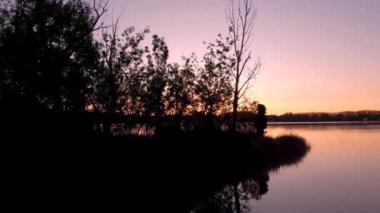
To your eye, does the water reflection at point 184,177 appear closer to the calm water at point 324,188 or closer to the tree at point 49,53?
the calm water at point 324,188

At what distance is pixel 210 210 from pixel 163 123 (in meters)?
21.0

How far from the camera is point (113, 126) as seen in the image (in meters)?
37.8

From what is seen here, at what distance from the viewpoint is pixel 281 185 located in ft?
97.2

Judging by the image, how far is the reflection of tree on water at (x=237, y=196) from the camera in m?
22.2

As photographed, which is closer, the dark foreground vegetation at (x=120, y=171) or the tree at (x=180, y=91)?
the dark foreground vegetation at (x=120, y=171)

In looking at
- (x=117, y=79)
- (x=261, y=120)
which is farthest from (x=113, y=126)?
(x=261, y=120)

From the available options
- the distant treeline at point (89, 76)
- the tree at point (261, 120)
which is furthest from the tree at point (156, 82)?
the tree at point (261, 120)

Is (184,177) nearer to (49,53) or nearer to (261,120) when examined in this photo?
(49,53)

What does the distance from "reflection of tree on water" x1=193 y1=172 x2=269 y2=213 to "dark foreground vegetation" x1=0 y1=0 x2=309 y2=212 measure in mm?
79

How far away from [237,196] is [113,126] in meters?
16.1

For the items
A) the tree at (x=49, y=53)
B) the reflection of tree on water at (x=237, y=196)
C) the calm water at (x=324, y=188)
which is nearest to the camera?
the calm water at (x=324, y=188)

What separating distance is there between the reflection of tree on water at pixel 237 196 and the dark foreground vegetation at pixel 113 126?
0.08 metres

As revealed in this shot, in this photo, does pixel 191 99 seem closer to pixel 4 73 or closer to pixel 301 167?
pixel 301 167

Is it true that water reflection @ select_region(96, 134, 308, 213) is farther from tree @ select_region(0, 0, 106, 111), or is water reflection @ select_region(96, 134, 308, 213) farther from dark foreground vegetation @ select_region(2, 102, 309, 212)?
tree @ select_region(0, 0, 106, 111)
